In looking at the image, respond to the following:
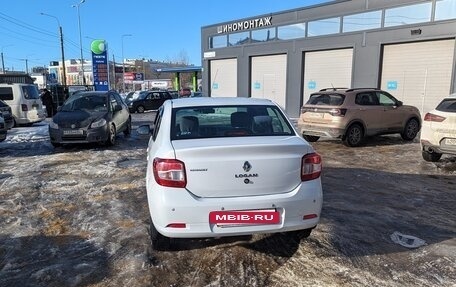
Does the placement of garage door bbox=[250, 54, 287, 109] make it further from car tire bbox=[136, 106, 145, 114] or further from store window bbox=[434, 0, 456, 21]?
car tire bbox=[136, 106, 145, 114]

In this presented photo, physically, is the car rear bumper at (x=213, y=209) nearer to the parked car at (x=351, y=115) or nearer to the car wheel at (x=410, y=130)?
the parked car at (x=351, y=115)

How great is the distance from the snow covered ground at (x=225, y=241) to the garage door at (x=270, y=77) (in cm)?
1451

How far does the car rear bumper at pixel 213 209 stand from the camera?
347 centimetres

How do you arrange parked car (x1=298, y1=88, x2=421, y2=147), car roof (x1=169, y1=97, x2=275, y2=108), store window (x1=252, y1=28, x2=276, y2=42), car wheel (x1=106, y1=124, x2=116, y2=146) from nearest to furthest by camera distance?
1. car roof (x1=169, y1=97, x2=275, y2=108)
2. parked car (x1=298, y1=88, x2=421, y2=147)
3. car wheel (x1=106, y1=124, x2=116, y2=146)
4. store window (x1=252, y1=28, x2=276, y2=42)

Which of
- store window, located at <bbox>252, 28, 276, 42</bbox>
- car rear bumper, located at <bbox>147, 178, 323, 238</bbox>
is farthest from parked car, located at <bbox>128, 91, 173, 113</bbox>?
car rear bumper, located at <bbox>147, 178, 323, 238</bbox>

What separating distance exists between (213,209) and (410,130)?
10.7 meters

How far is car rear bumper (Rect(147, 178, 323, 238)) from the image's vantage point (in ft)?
11.4

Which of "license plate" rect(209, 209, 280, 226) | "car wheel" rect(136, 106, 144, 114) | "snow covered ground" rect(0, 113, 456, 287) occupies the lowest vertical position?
"car wheel" rect(136, 106, 144, 114)

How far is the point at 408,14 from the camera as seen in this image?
1606cm

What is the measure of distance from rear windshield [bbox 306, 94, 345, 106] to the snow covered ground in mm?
3368

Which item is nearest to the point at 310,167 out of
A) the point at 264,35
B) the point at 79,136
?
the point at 79,136

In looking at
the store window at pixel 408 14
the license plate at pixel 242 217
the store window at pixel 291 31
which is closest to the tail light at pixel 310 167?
the license plate at pixel 242 217

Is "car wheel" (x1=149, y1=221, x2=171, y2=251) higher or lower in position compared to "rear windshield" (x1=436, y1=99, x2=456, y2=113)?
lower

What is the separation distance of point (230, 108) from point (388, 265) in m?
2.26
